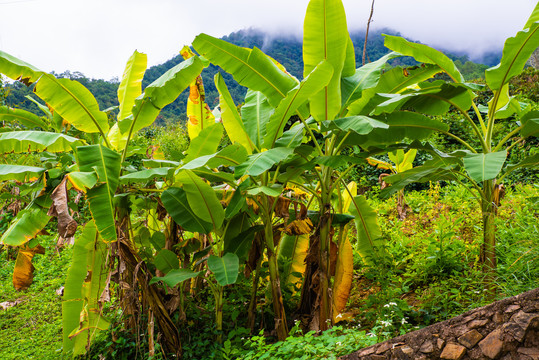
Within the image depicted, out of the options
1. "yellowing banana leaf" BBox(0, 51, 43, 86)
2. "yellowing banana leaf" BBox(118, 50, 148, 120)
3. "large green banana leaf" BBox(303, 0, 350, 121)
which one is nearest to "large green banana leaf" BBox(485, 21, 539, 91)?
"large green banana leaf" BBox(303, 0, 350, 121)

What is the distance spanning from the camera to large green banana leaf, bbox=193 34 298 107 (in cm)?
257

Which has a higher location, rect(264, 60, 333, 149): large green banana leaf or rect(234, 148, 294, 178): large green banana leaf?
rect(264, 60, 333, 149): large green banana leaf

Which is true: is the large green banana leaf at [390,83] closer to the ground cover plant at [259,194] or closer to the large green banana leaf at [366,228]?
the ground cover plant at [259,194]

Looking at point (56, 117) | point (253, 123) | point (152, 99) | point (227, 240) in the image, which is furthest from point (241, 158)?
point (56, 117)

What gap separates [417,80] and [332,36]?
3.06 ft

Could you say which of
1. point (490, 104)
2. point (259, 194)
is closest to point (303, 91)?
point (259, 194)

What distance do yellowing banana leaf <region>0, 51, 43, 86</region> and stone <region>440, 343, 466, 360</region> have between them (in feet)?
10.8

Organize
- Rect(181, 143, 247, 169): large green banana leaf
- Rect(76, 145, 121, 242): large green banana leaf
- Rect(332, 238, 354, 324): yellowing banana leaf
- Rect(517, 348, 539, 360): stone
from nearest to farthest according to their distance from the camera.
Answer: Rect(517, 348, 539, 360): stone
Rect(76, 145, 121, 242): large green banana leaf
Rect(181, 143, 247, 169): large green banana leaf
Rect(332, 238, 354, 324): yellowing banana leaf

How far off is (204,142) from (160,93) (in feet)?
1.68

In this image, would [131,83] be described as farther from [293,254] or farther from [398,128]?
[398,128]

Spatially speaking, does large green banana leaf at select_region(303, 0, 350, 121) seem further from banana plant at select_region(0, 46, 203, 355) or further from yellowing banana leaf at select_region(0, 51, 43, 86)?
yellowing banana leaf at select_region(0, 51, 43, 86)

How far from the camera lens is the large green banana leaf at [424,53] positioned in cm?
282

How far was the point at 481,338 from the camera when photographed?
1.87m

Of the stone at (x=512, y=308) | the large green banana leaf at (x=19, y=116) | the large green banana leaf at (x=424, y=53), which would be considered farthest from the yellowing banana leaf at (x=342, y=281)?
the large green banana leaf at (x=19, y=116)
